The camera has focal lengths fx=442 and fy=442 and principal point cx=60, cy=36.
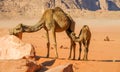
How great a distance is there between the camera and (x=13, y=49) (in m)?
14.1

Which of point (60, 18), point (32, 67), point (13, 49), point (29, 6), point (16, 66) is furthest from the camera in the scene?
point (29, 6)

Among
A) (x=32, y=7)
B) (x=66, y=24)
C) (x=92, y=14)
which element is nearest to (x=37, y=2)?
(x=32, y=7)

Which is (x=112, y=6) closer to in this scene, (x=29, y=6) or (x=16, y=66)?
(x=29, y=6)

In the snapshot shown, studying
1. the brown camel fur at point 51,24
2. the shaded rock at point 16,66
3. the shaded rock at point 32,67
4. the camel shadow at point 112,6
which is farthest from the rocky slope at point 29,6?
the shaded rock at point 16,66

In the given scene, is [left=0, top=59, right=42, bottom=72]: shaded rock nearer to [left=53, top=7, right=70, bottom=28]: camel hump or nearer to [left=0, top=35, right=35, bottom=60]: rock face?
[left=0, top=35, right=35, bottom=60]: rock face

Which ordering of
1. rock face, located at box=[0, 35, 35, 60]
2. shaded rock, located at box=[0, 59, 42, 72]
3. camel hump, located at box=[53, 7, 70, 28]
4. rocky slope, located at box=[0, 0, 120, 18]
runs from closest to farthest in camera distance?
1. shaded rock, located at box=[0, 59, 42, 72]
2. rock face, located at box=[0, 35, 35, 60]
3. camel hump, located at box=[53, 7, 70, 28]
4. rocky slope, located at box=[0, 0, 120, 18]

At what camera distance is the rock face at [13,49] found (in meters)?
14.0

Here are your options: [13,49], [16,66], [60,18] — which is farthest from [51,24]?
[16,66]

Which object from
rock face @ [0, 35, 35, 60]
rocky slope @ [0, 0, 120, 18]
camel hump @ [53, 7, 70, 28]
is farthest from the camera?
rocky slope @ [0, 0, 120, 18]

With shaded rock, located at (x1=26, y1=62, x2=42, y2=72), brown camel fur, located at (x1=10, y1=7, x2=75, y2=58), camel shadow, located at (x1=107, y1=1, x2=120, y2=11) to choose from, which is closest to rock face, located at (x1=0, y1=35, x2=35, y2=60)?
brown camel fur, located at (x1=10, y1=7, x2=75, y2=58)

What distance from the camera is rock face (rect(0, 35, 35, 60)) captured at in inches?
549

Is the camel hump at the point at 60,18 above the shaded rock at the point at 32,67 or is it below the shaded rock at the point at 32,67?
above

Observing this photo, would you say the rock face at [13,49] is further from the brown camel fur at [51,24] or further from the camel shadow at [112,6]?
the camel shadow at [112,6]

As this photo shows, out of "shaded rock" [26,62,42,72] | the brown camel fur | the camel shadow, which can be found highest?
the camel shadow
